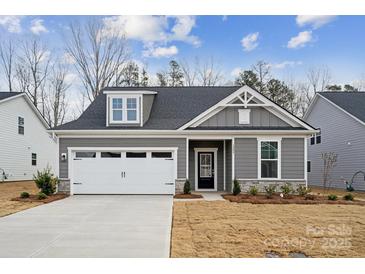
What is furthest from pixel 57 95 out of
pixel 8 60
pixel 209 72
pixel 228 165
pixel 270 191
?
pixel 270 191

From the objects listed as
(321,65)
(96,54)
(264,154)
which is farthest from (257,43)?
(96,54)

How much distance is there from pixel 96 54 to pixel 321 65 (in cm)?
2026

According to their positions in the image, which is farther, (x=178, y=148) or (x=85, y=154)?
(x=85, y=154)

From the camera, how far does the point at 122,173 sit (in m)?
17.0

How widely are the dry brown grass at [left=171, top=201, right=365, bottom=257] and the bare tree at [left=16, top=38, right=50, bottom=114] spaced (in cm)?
2651

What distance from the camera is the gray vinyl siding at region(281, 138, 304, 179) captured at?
16.9m

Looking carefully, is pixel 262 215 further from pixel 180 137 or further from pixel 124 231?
pixel 180 137

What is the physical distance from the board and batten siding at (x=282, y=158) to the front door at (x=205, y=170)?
2196mm

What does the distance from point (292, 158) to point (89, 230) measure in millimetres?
10986

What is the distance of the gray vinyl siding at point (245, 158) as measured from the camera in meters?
16.9

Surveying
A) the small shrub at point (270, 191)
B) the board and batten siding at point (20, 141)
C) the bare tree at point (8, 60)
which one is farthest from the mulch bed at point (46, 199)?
the bare tree at point (8, 60)

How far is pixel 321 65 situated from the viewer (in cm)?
3453

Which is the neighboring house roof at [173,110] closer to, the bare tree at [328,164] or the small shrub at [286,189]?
the small shrub at [286,189]

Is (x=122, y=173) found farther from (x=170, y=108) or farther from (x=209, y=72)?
(x=209, y=72)
